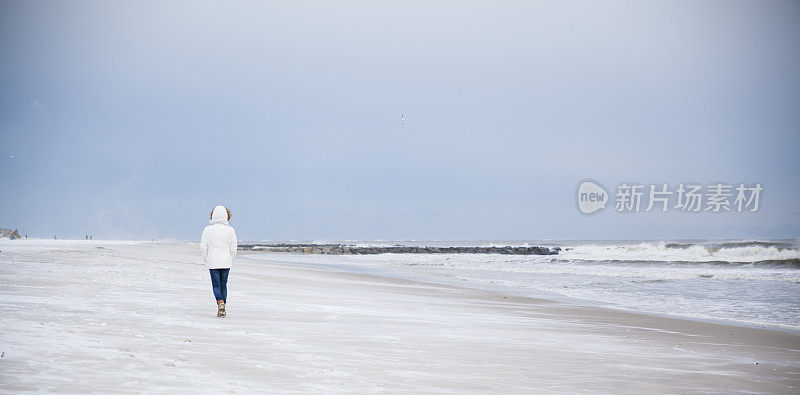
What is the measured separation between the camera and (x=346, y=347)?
7262 millimetres

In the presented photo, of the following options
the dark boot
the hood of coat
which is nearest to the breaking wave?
the hood of coat

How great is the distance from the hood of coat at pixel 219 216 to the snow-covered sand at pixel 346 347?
1.45m

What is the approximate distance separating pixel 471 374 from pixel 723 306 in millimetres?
11814

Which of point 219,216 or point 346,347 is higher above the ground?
point 219,216

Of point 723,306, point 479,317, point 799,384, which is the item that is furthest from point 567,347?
point 723,306

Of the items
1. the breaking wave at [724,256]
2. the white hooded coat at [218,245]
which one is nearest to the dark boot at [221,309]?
the white hooded coat at [218,245]

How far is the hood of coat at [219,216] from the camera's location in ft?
33.1

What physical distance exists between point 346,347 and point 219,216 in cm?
390

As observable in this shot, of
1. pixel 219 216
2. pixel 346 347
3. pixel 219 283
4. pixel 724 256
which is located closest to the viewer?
pixel 346 347

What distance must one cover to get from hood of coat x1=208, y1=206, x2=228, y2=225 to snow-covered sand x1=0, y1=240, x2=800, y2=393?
1.45 metres

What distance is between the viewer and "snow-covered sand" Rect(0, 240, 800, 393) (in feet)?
17.5

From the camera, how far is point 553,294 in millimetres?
18625

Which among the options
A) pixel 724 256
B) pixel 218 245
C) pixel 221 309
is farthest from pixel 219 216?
pixel 724 256

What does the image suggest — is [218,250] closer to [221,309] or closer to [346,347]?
[221,309]
